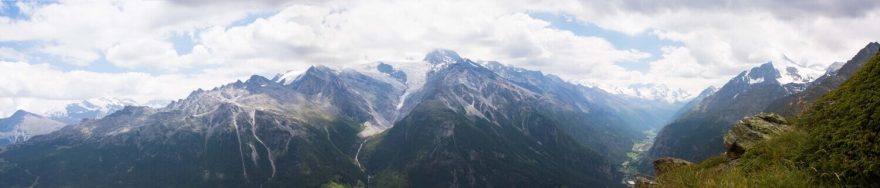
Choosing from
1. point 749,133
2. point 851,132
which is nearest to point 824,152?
point 851,132

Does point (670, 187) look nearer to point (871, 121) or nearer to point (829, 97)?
point (871, 121)

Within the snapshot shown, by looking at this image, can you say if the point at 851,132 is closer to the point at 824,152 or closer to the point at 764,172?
the point at 824,152

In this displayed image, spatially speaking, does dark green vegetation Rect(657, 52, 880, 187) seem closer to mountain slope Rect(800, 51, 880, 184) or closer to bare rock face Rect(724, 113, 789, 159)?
mountain slope Rect(800, 51, 880, 184)

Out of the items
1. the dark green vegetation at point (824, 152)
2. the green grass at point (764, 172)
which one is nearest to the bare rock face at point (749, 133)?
the green grass at point (764, 172)

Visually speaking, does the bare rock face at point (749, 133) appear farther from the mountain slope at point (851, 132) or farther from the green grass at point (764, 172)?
the mountain slope at point (851, 132)

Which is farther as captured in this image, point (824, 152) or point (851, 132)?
point (824, 152)

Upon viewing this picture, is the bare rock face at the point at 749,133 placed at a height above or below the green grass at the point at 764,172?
above
